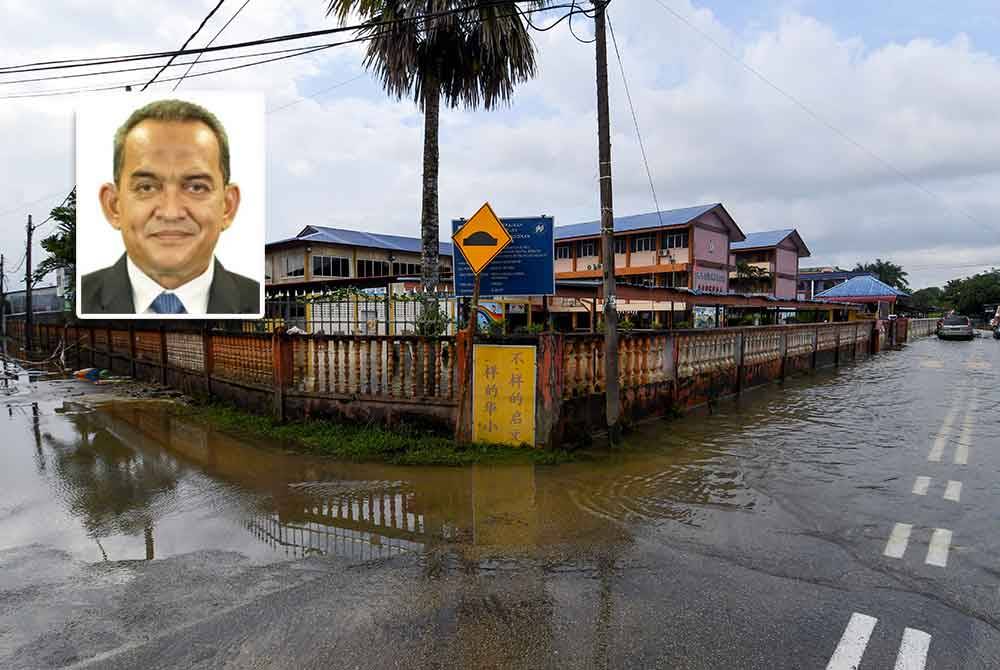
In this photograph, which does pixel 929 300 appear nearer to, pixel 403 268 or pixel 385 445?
pixel 403 268

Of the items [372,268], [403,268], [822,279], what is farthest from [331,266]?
[822,279]

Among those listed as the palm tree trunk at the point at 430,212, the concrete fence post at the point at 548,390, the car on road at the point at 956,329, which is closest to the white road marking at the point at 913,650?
the concrete fence post at the point at 548,390

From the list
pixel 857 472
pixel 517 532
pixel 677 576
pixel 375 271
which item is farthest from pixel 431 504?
pixel 375 271

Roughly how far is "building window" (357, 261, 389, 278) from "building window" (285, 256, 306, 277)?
3289 mm

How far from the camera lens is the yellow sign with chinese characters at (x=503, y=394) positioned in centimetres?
716

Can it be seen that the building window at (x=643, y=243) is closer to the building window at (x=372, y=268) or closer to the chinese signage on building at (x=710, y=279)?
the chinese signage on building at (x=710, y=279)

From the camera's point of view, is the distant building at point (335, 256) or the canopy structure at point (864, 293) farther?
the canopy structure at point (864, 293)

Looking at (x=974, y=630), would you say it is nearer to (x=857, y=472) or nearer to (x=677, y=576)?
(x=677, y=576)

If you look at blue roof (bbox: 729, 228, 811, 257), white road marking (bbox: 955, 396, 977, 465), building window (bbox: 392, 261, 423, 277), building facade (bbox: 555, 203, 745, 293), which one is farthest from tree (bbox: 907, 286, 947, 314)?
white road marking (bbox: 955, 396, 977, 465)

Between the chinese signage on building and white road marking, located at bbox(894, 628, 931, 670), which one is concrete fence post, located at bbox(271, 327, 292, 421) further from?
the chinese signage on building

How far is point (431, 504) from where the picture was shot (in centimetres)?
554

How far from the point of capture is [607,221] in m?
7.56

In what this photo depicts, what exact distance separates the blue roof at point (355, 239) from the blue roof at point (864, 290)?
31.8m

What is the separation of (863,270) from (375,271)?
3878 inches
